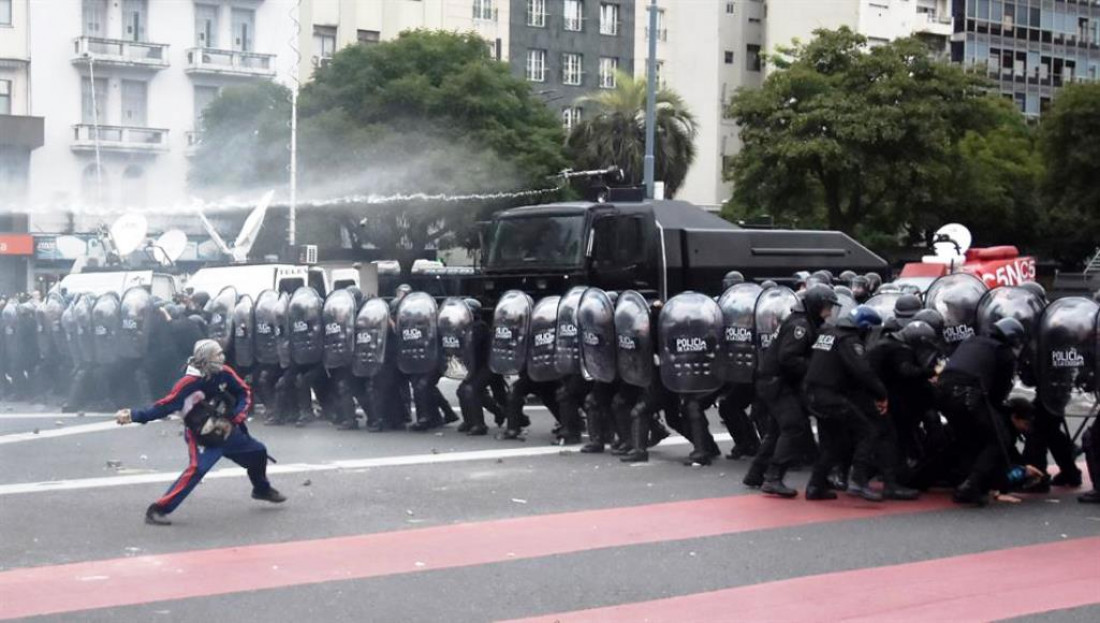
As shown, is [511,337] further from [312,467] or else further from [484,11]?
[484,11]

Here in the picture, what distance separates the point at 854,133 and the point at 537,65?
20865 millimetres

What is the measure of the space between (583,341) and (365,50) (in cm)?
3083

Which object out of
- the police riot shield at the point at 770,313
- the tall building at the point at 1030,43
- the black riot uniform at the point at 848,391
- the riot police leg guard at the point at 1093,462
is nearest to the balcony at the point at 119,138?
the police riot shield at the point at 770,313

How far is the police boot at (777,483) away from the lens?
12.7 meters

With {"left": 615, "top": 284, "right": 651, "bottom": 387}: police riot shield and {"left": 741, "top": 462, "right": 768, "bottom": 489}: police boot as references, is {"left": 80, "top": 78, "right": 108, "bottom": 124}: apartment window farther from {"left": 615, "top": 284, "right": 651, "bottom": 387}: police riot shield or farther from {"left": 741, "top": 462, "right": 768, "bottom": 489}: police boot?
{"left": 741, "top": 462, "right": 768, "bottom": 489}: police boot

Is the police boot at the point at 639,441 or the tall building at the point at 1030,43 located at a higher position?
the tall building at the point at 1030,43

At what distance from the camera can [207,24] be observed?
129ft

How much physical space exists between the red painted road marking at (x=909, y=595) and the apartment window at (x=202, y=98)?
3405 cm

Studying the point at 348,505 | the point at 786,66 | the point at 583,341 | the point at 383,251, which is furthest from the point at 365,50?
the point at 348,505

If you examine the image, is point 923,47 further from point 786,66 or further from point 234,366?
point 234,366

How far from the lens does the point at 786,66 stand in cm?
4716

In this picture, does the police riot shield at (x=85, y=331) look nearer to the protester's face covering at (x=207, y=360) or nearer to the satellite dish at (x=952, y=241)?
the protester's face covering at (x=207, y=360)

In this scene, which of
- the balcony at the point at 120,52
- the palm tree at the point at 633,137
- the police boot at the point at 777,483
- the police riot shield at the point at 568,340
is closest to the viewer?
the police boot at the point at 777,483

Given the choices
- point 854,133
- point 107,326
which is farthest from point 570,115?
point 107,326
